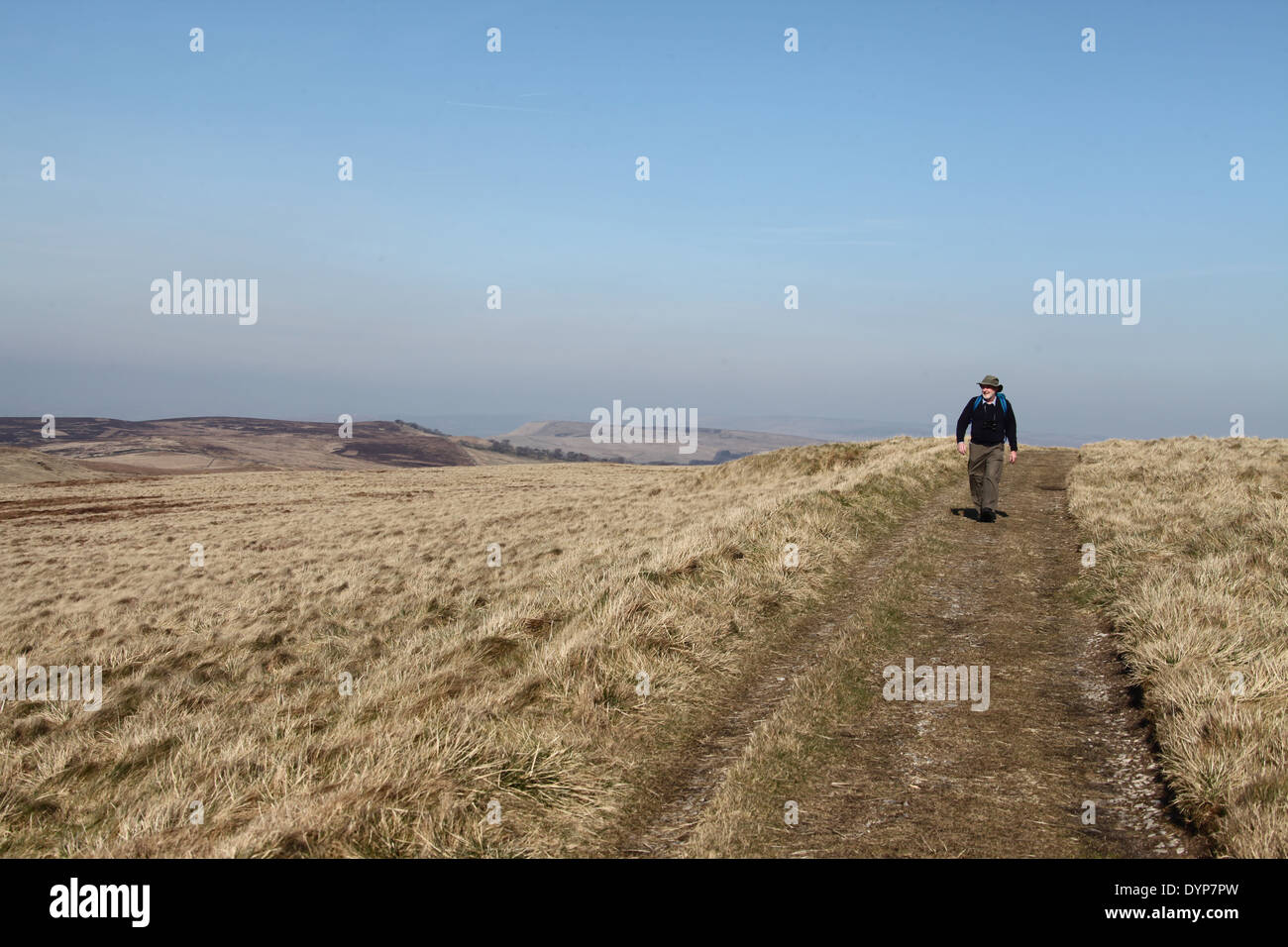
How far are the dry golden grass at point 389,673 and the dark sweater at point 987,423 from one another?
95.1 inches

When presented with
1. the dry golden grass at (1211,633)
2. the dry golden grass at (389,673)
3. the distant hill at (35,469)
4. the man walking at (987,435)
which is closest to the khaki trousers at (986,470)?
the man walking at (987,435)

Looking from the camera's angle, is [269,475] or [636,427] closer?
[636,427]

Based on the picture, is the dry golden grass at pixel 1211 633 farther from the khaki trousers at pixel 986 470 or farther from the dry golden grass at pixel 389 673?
the dry golden grass at pixel 389 673

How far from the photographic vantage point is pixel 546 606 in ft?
33.6

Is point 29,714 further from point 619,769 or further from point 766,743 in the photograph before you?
point 766,743

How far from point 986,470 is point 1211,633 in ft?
28.8

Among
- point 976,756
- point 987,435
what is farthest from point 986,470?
point 976,756

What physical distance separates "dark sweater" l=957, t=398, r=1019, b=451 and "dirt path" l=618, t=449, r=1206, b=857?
18.7 ft

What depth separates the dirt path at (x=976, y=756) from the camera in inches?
174

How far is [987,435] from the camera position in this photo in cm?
1487

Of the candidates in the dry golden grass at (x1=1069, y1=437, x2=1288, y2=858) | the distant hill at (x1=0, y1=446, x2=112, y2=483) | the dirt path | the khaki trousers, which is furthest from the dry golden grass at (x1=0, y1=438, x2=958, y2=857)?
the distant hill at (x1=0, y1=446, x2=112, y2=483)

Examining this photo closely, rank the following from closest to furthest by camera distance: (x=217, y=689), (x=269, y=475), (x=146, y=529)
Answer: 1. (x=217, y=689)
2. (x=146, y=529)
3. (x=269, y=475)
